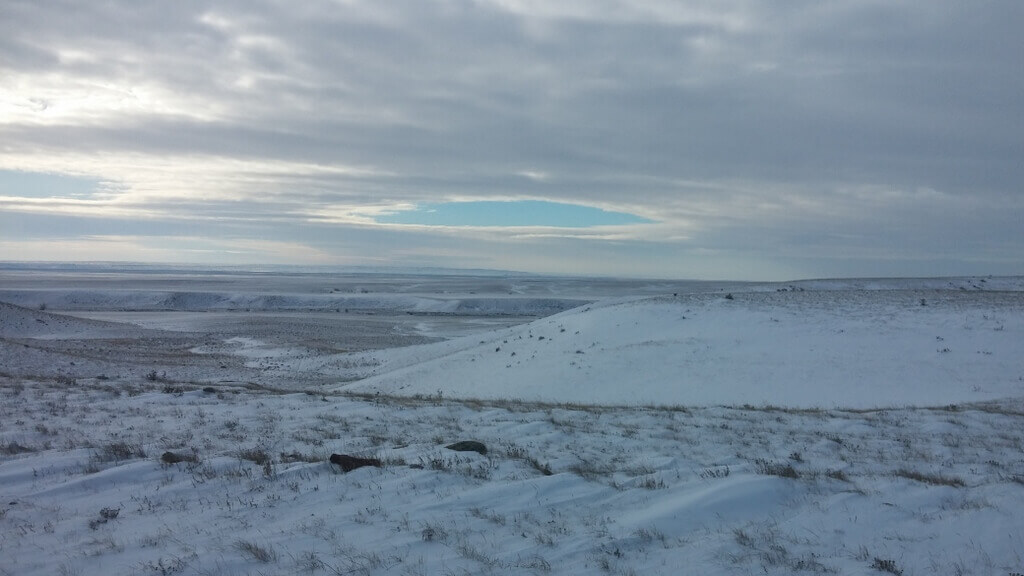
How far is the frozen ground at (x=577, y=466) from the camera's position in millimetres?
5848

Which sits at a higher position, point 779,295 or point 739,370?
point 779,295

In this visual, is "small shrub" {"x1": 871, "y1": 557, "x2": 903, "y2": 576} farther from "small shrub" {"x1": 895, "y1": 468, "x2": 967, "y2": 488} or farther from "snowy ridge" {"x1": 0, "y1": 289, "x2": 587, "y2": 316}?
"snowy ridge" {"x1": 0, "y1": 289, "x2": 587, "y2": 316}

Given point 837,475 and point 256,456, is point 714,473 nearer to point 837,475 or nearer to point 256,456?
point 837,475

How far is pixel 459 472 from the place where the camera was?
327 inches

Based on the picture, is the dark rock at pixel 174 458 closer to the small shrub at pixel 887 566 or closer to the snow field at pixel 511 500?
the snow field at pixel 511 500

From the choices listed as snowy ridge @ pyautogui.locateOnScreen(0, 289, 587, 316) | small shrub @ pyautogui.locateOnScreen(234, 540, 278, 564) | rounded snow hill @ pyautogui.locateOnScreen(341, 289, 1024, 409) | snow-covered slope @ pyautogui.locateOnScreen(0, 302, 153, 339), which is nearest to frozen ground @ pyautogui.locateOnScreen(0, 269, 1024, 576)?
small shrub @ pyautogui.locateOnScreen(234, 540, 278, 564)

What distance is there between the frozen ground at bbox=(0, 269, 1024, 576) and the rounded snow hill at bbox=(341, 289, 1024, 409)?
0.47 ft

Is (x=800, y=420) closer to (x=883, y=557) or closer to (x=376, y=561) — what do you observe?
(x=883, y=557)

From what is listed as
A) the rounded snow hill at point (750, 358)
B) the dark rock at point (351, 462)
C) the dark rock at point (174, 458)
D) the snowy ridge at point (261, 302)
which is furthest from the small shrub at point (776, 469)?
the snowy ridge at point (261, 302)

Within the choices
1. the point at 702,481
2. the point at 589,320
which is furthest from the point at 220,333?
the point at 702,481

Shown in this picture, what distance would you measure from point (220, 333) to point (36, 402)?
118 ft

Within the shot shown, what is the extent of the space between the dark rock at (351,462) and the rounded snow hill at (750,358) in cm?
1216

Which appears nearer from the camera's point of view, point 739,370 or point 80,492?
point 80,492

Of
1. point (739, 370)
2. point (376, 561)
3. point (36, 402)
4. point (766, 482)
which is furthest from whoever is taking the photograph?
point (739, 370)
